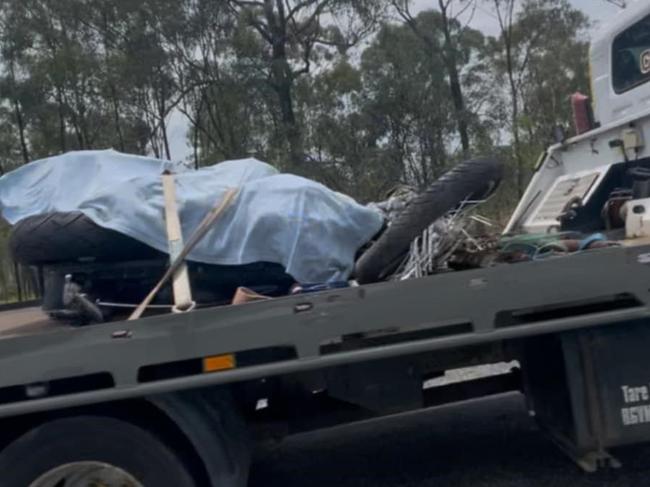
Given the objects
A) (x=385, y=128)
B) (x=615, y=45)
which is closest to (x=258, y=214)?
(x=615, y=45)

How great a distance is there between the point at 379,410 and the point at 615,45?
350cm

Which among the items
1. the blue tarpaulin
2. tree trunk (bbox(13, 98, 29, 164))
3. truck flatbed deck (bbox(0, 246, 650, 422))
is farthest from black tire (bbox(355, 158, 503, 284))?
tree trunk (bbox(13, 98, 29, 164))

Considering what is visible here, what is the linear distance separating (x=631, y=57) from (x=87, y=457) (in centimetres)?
458

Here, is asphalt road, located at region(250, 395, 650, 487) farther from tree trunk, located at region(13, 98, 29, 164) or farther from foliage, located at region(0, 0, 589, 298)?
tree trunk, located at region(13, 98, 29, 164)

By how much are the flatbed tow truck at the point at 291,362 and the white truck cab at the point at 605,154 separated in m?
1.38

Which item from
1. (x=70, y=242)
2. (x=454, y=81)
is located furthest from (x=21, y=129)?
(x=70, y=242)

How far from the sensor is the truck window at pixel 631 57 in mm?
6172

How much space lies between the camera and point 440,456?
18.5 feet

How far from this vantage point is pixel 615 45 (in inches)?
257

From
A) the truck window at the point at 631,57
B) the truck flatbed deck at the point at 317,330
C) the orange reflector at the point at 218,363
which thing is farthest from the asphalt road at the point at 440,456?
the truck window at the point at 631,57

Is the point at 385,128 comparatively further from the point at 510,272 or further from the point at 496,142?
the point at 510,272

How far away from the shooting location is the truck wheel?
375cm

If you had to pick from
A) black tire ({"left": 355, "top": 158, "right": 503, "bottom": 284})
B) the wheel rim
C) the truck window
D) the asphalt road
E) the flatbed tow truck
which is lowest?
the asphalt road

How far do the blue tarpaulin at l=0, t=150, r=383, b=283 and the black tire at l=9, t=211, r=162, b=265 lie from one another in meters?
0.06
